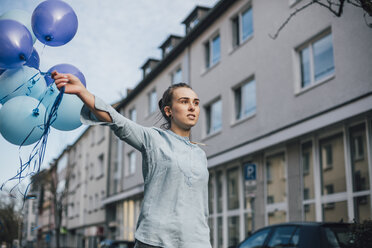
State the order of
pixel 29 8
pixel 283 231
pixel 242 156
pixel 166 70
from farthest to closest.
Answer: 1. pixel 166 70
2. pixel 242 156
3. pixel 283 231
4. pixel 29 8

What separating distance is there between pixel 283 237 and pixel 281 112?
7.29 metres

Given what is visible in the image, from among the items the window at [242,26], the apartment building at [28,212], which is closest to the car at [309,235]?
the apartment building at [28,212]

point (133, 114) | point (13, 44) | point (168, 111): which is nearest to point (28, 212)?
point (133, 114)

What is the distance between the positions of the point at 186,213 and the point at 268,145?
482 inches

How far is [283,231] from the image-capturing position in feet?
25.9

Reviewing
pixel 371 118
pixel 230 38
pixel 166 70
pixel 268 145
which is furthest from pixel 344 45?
pixel 166 70

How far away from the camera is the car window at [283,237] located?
7.65 metres

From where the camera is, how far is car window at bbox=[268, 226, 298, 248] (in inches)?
301

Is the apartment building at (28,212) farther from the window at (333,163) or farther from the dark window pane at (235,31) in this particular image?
the dark window pane at (235,31)

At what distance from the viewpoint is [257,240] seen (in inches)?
329

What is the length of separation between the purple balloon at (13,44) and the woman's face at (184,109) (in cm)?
146

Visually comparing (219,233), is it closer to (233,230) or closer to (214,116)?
(233,230)

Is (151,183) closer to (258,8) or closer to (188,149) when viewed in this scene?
(188,149)

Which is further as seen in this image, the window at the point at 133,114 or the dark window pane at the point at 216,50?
the window at the point at 133,114
